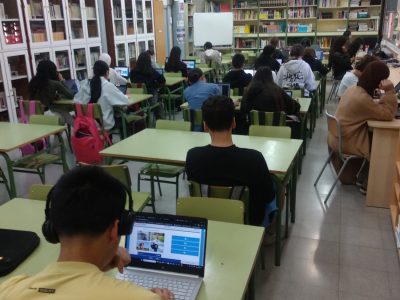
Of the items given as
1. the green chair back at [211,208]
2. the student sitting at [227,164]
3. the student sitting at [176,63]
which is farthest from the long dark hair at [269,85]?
the student sitting at [176,63]

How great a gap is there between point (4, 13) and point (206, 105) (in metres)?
5.02

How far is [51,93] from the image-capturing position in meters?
5.13

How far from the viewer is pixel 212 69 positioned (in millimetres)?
8344

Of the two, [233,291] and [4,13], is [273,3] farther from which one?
[233,291]

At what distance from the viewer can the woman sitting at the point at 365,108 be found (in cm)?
344

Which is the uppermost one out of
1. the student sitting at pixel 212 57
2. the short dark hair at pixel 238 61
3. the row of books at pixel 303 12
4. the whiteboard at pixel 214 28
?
the row of books at pixel 303 12

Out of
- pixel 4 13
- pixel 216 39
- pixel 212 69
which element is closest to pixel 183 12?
pixel 216 39

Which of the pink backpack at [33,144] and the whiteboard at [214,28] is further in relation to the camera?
the whiteboard at [214,28]

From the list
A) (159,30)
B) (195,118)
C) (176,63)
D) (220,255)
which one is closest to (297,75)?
(195,118)

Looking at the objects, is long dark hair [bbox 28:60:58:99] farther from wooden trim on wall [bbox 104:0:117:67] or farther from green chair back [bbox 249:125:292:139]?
wooden trim on wall [bbox 104:0:117:67]

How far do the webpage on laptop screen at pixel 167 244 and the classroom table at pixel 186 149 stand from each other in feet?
3.84

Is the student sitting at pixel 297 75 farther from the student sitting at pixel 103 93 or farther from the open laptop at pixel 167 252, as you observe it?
the open laptop at pixel 167 252

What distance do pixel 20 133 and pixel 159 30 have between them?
7278mm

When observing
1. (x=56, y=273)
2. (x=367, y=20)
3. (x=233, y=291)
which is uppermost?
(x=367, y=20)
